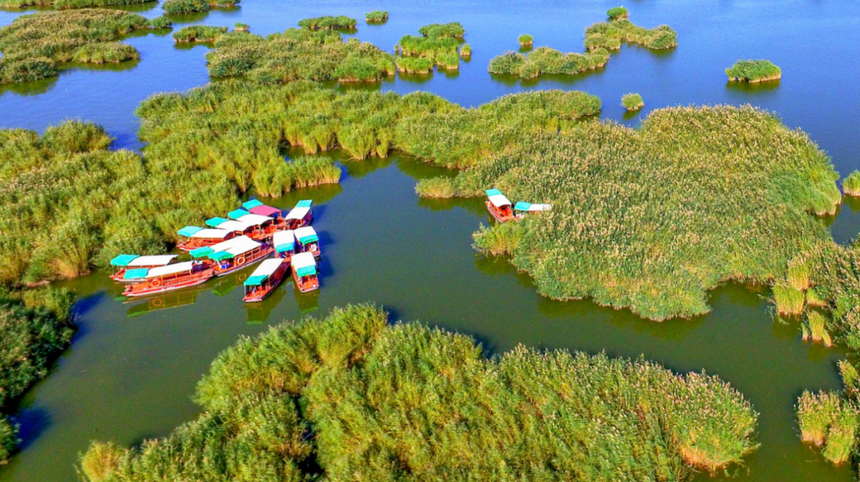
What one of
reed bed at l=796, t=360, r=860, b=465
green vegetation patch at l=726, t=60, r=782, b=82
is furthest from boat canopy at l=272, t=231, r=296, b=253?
green vegetation patch at l=726, t=60, r=782, b=82

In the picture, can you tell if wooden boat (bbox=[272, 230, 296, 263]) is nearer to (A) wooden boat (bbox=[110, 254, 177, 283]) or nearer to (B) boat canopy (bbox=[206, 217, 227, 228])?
(B) boat canopy (bbox=[206, 217, 227, 228])

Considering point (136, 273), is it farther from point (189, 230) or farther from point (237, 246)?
point (237, 246)

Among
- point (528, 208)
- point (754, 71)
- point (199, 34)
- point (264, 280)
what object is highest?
point (199, 34)

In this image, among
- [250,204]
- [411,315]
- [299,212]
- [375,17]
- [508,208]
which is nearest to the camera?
[411,315]

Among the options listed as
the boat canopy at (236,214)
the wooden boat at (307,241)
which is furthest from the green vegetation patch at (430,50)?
the wooden boat at (307,241)

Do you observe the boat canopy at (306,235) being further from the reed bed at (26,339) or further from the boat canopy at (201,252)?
the reed bed at (26,339)

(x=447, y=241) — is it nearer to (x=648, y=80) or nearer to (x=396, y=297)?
(x=396, y=297)

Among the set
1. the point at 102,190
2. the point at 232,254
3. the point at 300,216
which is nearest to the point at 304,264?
the point at 232,254
